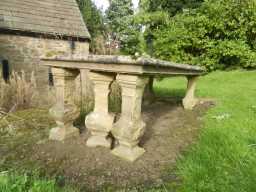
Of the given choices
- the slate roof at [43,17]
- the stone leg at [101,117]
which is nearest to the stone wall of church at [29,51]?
the slate roof at [43,17]

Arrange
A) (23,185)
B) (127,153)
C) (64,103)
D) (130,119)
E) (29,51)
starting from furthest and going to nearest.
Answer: (29,51)
(64,103)
(127,153)
(130,119)
(23,185)

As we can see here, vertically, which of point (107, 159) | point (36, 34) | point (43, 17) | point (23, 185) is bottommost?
point (107, 159)

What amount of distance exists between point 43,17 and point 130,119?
374 inches

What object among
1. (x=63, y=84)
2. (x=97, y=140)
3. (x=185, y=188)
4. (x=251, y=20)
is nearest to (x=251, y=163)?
(x=185, y=188)

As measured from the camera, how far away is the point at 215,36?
10312mm

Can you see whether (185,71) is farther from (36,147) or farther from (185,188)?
(36,147)

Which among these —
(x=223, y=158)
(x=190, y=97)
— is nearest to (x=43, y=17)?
(x=190, y=97)

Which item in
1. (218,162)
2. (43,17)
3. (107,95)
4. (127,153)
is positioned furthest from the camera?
(43,17)

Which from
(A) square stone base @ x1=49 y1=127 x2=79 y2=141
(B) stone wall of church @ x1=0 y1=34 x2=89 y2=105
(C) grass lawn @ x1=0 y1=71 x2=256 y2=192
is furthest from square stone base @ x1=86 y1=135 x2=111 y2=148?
(B) stone wall of church @ x1=0 y1=34 x2=89 y2=105

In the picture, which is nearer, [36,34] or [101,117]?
[101,117]

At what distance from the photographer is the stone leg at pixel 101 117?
270cm

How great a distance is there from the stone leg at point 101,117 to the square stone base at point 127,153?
8.0 inches

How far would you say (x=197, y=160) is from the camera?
7.91ft

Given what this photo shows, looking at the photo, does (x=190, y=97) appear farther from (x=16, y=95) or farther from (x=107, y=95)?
(x=16, y=95)
